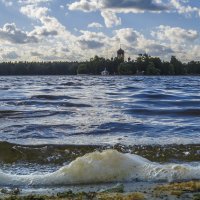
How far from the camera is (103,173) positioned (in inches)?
294

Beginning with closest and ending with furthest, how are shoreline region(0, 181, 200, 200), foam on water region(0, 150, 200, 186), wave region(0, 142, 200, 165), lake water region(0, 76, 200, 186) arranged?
shoreline region(0, 181, 200, 200) < foam on water region(0, 150, 200, 186) < lake water region(0, 76, 200, 186) < wave region(0, 142, 200, 165)

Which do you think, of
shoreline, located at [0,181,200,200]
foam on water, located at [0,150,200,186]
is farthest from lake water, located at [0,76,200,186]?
shoreline, located at [0,181,200,200]

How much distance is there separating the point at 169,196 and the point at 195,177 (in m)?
1.77

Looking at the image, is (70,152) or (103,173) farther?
(70,152)

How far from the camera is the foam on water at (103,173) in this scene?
727 centimetres

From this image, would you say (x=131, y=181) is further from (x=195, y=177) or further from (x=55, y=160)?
(x=55, y=160)

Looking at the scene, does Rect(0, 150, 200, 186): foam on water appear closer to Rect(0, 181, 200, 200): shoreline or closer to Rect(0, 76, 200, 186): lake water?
Rect(0, 76, 200, 186): lake water

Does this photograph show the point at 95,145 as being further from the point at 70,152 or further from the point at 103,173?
the point at 103,173

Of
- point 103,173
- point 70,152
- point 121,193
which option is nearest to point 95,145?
point 70,152

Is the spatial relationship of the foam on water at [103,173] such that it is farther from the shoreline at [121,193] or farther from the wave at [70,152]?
the wave at [70,152]

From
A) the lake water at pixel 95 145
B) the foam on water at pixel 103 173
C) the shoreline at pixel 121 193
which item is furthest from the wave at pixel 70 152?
the shoreline at pixel 121 193

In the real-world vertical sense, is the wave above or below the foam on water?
below

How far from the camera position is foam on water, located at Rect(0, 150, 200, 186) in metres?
7.27

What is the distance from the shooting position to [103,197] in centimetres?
576
